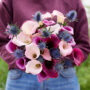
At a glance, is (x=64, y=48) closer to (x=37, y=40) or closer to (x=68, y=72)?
(x=37, y=40)

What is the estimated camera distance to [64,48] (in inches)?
56.8

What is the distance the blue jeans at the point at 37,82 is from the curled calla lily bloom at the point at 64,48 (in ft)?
1.10

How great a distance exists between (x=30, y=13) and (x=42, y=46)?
20.5 inches

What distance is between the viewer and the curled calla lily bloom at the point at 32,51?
139 cm

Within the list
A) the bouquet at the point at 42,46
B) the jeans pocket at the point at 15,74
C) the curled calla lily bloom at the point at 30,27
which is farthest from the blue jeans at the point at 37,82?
the curled calla lily bloom at the point at 30,27

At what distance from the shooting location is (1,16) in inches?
72.7

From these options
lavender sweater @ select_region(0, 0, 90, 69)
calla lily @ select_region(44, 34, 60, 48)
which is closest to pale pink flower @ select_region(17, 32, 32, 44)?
calla lily @ select_region(44, 34, 60, 48)

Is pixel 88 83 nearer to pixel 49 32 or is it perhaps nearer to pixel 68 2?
pixel 68 2

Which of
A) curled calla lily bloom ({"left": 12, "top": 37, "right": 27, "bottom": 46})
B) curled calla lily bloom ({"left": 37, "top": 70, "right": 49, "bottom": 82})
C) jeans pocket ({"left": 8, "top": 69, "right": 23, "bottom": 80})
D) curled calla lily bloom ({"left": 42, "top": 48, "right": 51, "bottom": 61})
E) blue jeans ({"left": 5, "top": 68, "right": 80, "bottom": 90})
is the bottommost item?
blue jeans ({"left": 5, "top": 68, "right": 80, "bottom": 90})

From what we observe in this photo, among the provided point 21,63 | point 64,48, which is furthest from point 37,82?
point 64,48

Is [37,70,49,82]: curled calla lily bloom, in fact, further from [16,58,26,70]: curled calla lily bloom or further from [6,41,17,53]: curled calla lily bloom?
[6,41,17,53]: curled calla lily bloom

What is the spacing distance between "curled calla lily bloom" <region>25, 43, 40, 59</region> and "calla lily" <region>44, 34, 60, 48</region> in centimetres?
7

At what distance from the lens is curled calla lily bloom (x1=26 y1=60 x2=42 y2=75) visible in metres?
1.41

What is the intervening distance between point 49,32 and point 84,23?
0.59m
